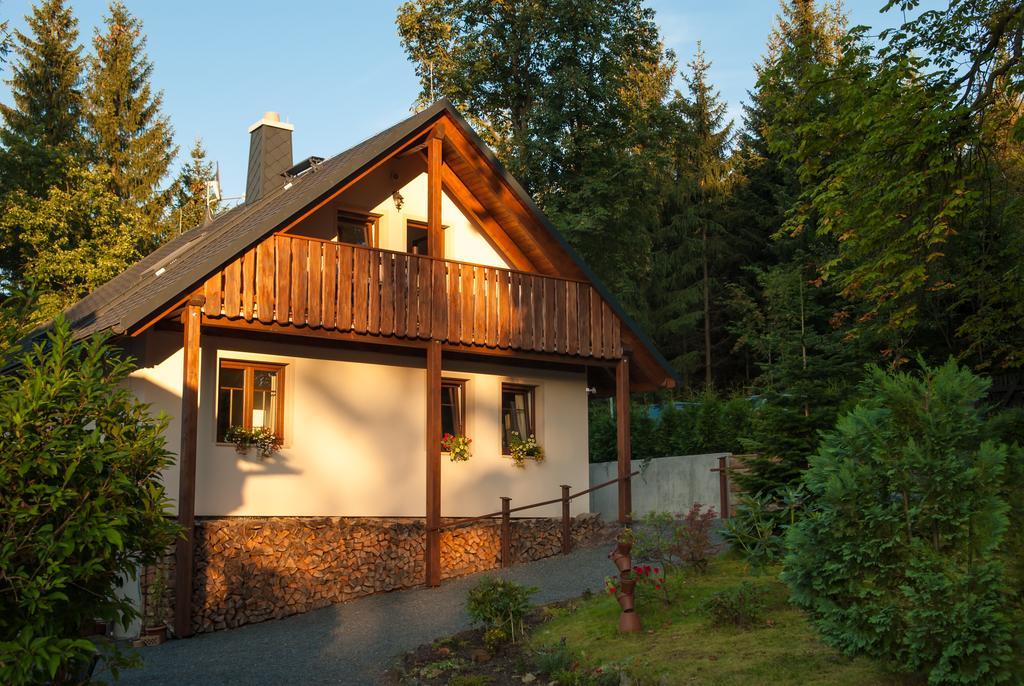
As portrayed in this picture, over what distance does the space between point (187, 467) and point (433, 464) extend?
12.5 feet

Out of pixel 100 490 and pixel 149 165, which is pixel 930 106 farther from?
pixel 149 165

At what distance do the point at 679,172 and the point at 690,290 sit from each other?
17.7ft

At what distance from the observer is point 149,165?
3806cm

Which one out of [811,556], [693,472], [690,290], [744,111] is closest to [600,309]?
[693,472]

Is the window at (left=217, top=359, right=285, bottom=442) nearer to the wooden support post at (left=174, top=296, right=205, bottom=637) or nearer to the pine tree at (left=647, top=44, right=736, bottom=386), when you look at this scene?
the wooden support post at (left=174, top=296, right=205, bottom=637)

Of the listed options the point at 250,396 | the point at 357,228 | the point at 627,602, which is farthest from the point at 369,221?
the point at 627,602

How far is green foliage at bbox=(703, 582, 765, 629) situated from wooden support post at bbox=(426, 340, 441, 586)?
6.23 m

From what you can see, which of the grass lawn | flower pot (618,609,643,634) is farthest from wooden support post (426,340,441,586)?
flower pot (618,609,643,634)

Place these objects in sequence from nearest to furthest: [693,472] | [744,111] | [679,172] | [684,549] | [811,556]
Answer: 1. [811,556]
2. [684,549]
3. [693,472]
4. [679,172]
5. [744,111]

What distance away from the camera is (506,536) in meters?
17.1

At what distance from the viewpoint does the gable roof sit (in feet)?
44.9

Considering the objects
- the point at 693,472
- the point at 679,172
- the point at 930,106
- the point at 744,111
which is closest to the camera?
the point at 930,106

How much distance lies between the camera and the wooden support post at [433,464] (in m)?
15.8

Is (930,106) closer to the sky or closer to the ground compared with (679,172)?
closer to the ground
